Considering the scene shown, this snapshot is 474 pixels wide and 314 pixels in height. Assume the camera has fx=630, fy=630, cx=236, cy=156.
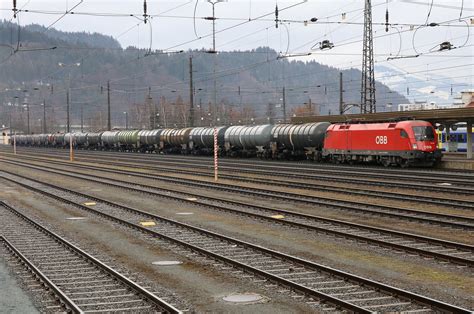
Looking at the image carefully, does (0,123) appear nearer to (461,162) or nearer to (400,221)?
(461,162)

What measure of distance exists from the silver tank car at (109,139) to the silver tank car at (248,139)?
33.3m

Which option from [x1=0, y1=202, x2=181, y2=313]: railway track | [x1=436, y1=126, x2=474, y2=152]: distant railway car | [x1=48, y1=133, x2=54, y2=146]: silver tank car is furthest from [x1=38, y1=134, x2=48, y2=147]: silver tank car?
[x1=0, y1=202, x2=181, y2=313]: railway track

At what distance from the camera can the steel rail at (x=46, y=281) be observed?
10220mm

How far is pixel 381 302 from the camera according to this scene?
1023 centimetres

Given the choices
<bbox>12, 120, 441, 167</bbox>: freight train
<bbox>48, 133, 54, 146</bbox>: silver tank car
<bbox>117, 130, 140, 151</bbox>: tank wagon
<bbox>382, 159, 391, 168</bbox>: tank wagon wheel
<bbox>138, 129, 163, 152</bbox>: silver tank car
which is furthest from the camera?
<bbox>48, 133, 54, 146</bbox>: silver tank car

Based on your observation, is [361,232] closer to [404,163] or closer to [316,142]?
[404,163]

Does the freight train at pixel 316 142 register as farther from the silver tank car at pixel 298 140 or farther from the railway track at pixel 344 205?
the railway track at pixel 344 205

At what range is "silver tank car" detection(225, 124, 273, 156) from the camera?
58562 mm

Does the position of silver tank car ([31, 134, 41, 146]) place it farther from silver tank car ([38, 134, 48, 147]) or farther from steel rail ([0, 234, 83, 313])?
steel rail ([0, 234, 83, 313])

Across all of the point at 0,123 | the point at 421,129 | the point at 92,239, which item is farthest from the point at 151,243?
the point at 0,123

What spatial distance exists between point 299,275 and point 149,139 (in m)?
72.0

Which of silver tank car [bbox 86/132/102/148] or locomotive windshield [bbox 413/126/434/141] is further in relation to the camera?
silver tank car [bbox 86/132/102/148]

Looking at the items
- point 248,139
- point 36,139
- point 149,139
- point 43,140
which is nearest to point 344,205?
point 248,139

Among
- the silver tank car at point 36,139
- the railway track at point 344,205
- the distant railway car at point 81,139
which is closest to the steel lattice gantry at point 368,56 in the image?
the railway track at point 344,205
